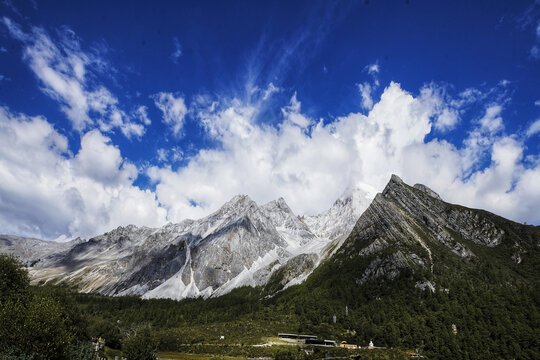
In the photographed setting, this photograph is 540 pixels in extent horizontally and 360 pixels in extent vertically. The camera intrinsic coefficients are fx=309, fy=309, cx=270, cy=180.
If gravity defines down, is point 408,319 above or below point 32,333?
above

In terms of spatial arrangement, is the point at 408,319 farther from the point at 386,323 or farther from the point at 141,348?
the point at 141,348

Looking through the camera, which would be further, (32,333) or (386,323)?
(386,323)

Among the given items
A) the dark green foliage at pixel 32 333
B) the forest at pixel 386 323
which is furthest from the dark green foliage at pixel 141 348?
the dark green foliage at pixel 32 333

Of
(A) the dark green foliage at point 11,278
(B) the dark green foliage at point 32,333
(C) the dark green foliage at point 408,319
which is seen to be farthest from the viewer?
(C) the dark green foliage at point 408,319

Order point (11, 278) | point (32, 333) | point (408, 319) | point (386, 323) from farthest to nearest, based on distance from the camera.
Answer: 1. point (386, 323)
2. point (408, 319)
3. point (11, 278)
4. point (32, 333)

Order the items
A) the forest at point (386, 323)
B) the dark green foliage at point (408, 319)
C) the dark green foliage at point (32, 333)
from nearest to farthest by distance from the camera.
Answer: the dark green foliage at point (32, 333), the forest at point (386, 323), the dark green foliage at point (408, 319)

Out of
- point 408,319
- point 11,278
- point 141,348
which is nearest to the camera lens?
point 11,278

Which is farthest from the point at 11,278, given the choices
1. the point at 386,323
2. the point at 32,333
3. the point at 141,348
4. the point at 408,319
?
the point at 408,319

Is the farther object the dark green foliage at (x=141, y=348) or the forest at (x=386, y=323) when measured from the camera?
the forest at (x=386, y=323)

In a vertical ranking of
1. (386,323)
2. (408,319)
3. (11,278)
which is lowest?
(386,323)

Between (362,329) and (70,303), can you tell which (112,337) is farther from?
(362,329)

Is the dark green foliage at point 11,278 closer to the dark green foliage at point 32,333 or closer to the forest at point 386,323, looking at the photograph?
the forest at point 386,323

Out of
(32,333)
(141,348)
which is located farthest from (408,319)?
(32,333)

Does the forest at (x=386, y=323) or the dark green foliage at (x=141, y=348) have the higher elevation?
the forest at (x=386, y=323)
